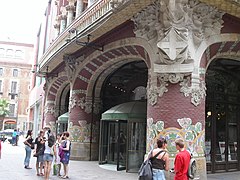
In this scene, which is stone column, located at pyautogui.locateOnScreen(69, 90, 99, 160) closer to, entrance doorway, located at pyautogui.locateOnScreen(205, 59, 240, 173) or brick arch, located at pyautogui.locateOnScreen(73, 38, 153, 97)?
brick arch, located at pyautogui.locateOnScreen(73, 38, 153, 97)

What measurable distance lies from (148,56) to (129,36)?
127cm

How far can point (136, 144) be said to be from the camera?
1278 centimetres

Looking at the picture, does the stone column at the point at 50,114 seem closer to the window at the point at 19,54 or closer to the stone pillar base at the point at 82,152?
the stone pillar base at the point at 82,152

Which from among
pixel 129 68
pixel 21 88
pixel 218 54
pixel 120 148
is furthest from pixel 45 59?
pixel 21 88

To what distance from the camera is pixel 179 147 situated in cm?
→ 605

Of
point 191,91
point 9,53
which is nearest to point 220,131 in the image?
point 191,91

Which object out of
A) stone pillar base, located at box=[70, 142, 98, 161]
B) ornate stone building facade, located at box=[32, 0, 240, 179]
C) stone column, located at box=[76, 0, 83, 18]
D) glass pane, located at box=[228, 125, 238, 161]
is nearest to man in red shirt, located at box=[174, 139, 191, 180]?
ornate stone building facade, located at box=[32, 0, 240, 179]

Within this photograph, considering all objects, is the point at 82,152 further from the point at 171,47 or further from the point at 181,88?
the point at 171,47

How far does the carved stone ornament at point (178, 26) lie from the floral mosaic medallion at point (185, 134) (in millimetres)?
2045

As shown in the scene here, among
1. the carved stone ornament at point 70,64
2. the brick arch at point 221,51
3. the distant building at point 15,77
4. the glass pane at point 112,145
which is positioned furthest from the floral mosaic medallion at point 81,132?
the distant building at point 15,77

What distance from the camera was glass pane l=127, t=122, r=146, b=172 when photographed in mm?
12602

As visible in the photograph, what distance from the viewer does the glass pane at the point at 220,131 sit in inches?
529

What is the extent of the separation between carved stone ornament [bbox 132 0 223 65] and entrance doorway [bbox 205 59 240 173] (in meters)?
3.30

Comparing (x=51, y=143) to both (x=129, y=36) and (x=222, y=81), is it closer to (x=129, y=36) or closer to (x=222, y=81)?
(x=129, y=36)
